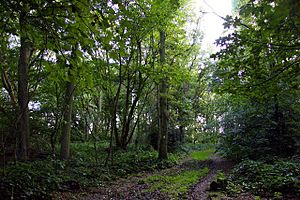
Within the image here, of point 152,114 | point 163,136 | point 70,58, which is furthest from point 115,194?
point 152,114

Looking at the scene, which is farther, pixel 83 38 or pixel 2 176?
pixel 2 176

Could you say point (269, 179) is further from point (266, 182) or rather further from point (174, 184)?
point (174, 184)

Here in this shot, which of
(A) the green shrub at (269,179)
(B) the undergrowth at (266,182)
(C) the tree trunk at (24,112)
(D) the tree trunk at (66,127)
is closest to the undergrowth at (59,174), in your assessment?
(D) the tree trunk at (66,127)

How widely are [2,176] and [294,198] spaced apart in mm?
6937

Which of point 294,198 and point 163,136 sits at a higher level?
point 163,136

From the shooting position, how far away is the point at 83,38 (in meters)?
2.69

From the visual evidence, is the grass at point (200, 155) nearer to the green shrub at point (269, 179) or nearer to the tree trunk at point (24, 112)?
the green shrub at point (269, 179)

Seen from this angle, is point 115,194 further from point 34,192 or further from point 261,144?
point 261,144

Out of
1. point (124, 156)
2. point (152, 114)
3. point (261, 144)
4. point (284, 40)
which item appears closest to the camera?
point (284, 40)

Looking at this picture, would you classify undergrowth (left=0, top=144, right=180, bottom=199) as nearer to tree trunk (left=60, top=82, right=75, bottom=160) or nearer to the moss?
tree trunk (left=60, top=82, right=75, bottom=160)

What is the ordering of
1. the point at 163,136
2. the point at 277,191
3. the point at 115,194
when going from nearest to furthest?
the point at 277,191, the point at 115,194, the point at 163,136

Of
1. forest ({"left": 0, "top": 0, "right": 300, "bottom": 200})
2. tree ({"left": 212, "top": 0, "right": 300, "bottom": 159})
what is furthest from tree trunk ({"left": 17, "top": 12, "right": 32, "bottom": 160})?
tree ({"left": 212, "top": 0, "right": 300, "bottom": 159})

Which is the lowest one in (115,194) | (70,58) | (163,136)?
(115,194)

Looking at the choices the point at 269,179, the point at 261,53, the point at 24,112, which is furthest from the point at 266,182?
the point at 24,112
